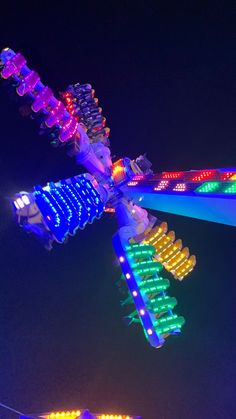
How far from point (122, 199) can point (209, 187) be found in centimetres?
208

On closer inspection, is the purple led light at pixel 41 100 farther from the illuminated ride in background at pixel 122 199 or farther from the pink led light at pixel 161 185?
the pink led light at pixel 161 185

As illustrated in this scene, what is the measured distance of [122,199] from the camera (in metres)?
6.93

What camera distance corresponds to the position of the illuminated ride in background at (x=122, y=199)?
4.95 metres

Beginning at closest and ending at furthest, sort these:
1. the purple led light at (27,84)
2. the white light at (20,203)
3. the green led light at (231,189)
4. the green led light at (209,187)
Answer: the green led light at (231,189), the white light at (20,203), the green led light at (209,187), the purple led light at (27,84)

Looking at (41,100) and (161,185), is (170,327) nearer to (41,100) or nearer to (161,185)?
(161,185)

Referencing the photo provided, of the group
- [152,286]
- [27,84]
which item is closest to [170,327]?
[152,286]

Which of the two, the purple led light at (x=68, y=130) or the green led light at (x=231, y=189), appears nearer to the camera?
the green led light at (x=231, y=189)

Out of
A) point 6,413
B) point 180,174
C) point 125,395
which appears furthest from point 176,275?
point 6,413

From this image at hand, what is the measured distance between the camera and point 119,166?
6879 mm

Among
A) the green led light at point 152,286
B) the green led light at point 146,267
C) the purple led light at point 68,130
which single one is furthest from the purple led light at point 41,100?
the green led light at point 152,286

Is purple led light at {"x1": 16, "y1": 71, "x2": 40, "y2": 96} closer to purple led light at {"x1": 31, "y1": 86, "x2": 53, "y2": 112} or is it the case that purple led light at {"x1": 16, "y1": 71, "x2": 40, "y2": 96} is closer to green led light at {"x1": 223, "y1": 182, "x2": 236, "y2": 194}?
purple led light at {"x1": 31, "y1": 86, "x2": 53, "y2": 112}

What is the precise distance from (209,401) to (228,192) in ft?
14.9

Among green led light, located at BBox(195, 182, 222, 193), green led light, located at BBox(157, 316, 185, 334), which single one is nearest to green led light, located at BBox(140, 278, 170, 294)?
green led light, located at BBox(157, 316, 185, 334)

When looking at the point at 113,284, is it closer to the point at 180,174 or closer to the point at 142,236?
the point at 142,236
